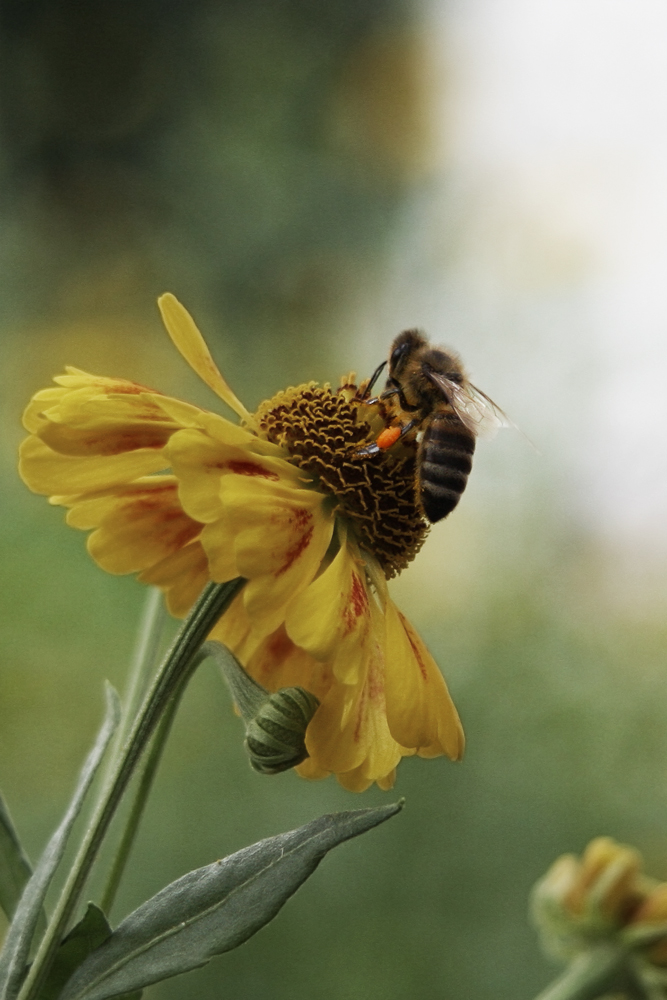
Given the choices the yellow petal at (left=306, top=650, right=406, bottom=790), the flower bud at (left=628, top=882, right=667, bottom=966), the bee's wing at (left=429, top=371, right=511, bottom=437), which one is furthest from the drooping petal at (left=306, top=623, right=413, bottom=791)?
the flower bud at (left=628, top=882, right=667, bottom=966)

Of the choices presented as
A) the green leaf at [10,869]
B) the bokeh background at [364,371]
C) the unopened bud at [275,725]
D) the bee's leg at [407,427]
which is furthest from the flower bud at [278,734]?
the bokeh background at [364,371]

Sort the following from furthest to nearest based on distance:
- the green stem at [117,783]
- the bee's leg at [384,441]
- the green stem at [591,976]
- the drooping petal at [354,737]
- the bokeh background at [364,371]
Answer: the bokeh background at [364,371] < the green stem at [591,976] < the bee's leg at [384,441] < the drooping petal at [354,737] < the green stem at [117,783]

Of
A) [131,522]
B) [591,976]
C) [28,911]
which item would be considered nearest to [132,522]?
[131,522]

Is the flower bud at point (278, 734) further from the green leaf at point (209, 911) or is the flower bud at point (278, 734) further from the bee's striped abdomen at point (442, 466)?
the bee's striped abdomen at point (442, 466)

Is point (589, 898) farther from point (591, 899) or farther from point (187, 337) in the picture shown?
point (187, 337)

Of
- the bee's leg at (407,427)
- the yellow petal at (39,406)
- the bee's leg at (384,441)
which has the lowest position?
the bee's leg at (384,441)

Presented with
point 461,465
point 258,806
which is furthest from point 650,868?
point 461,465

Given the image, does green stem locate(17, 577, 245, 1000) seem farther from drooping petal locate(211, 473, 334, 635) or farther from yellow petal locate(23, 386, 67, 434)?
yellow petal locate(23, 386, 67, 434)

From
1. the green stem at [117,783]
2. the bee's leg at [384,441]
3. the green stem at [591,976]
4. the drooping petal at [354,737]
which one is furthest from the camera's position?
the green stem at [591,976]
